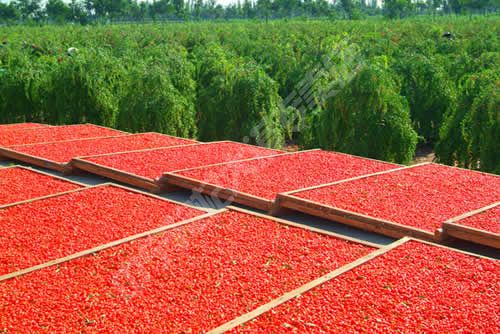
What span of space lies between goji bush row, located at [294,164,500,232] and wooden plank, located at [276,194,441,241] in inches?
5.3

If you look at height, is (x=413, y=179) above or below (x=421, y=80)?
below

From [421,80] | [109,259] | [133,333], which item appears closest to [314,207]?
[109,259]

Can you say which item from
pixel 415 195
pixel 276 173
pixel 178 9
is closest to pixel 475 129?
pixel 415 195

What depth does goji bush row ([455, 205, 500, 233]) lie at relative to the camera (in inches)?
213

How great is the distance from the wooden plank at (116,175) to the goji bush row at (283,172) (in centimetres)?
38

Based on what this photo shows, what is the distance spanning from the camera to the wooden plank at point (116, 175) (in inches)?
282

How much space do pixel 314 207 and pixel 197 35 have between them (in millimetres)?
28599

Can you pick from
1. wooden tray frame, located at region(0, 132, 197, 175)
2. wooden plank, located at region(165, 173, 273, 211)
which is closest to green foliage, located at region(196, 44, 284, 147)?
wooden tray frame, located at region(0, 132, 197, 175)

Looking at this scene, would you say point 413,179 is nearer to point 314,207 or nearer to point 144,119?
point 314,207

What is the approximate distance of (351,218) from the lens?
19.1ft

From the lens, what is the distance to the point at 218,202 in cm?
678

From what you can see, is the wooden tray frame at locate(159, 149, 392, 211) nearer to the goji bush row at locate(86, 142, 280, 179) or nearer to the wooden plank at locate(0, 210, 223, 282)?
the goji bush row at locate(86, 142, 280, 179)

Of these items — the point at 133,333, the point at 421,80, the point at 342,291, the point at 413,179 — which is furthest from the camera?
the point at 421,80

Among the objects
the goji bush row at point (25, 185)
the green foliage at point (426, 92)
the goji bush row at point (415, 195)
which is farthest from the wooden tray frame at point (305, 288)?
the green foliage at point (426, 92)
